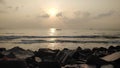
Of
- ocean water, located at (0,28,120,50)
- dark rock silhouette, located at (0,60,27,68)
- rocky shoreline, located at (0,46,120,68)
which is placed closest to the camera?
dark rock silhouette, located at (0,60,27,68)

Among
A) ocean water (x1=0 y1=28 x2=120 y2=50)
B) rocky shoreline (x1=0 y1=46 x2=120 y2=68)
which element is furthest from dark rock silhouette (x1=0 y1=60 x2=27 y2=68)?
ocean water (x1=0 y1=28 x2=120 y2=50)

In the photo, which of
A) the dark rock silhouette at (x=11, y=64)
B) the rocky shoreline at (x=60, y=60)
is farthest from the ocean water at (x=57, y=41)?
the dark rock silhouette at (x=11, y=64)

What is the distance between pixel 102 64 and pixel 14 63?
13.3 ft

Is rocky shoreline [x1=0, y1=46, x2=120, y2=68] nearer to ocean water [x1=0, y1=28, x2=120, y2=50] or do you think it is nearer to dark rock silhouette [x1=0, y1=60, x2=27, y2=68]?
dark rock silhouette [x1=0, y1=60, x2=27, y2=68]

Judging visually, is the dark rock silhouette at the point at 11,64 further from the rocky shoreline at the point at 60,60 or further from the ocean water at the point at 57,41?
the ocean water at the point at 57,41

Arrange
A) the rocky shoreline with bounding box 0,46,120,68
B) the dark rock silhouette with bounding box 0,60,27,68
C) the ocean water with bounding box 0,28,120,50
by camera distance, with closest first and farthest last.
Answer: the dark rock silhouette with bounding box 0,60,27,68, the rocky shoreline with bounding box 0,46,120,68, the ocean water with bounding box 0,28,120,50

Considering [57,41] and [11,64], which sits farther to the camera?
[57,41]

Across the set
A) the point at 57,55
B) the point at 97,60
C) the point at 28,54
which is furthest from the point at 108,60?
the point at 28,54

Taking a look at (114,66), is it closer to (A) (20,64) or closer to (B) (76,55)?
(A) (20,64)

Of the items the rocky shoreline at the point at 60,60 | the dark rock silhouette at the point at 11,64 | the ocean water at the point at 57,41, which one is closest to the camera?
the dark rock silhouette at the point at 11,64

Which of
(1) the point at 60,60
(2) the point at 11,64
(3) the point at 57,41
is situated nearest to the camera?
(2) the point at 11,64

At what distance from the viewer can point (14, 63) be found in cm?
1107

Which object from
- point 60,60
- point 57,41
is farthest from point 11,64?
point 57,41

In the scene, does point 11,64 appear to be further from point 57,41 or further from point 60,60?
point 57,41
